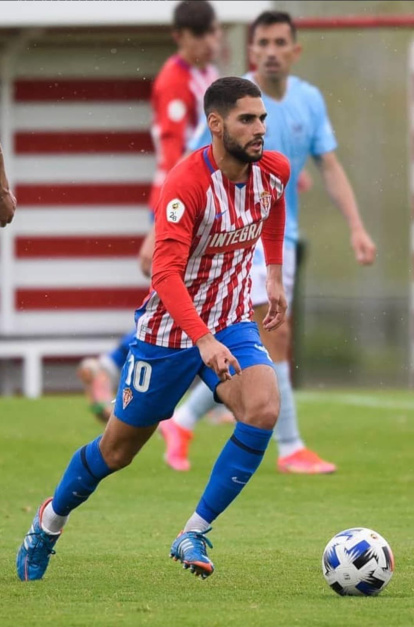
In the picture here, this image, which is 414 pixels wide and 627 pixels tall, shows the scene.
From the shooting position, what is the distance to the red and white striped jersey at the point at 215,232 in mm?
5445

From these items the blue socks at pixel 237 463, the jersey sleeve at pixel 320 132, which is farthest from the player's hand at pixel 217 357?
the jersey sleeve at pixel 320 132

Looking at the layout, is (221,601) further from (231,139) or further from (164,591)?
(231,139)

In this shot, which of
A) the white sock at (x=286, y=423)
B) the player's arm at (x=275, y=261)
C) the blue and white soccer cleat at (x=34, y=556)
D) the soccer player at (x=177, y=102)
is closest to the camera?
the blue and white soccer cleat at (x=34, y=556)

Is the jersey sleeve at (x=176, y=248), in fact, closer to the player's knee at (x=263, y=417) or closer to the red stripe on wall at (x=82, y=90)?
the player's knee at (x=263, y=417)

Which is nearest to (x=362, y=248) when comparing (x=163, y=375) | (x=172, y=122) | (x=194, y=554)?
(x=172, y=122)

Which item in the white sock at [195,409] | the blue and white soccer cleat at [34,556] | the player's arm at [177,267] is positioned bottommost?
Answer: the white sock at [195,409]

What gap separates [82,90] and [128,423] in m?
8.29

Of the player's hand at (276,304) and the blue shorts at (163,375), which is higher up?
the player's hand at (276,304)

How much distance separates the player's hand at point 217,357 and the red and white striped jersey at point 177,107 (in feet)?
17.0

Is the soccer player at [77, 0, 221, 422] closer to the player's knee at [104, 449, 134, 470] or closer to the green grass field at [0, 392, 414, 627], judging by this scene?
the green grass field at [0, 392, 414, 627]

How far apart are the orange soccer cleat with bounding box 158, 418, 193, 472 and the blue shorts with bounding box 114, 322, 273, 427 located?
296 cm

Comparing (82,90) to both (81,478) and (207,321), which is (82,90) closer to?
(207,321)

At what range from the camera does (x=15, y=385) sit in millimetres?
13492

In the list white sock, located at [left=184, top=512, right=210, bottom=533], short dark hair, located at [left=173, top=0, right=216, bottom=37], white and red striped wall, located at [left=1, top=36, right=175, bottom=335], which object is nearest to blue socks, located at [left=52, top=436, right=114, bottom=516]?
white sock, located at [left=184, top=512, right=210, bottom=533]
